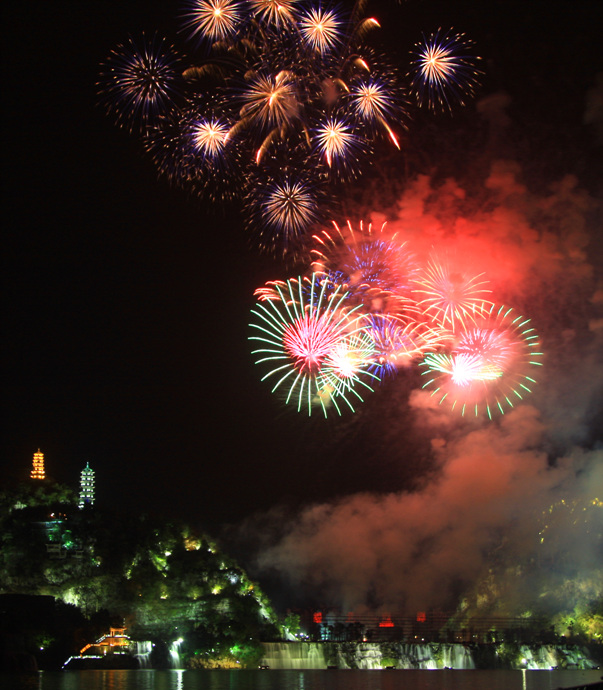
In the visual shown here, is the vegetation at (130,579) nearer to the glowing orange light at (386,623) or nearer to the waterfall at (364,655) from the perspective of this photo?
the waterfall at (364,655)

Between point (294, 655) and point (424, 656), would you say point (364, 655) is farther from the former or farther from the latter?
point (294, 655)

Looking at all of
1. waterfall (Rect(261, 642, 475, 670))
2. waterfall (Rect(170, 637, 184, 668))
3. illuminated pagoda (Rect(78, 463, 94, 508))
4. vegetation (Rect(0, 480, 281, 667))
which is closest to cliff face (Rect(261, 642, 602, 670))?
waterfall (Rect(261, 642, 475, 670))

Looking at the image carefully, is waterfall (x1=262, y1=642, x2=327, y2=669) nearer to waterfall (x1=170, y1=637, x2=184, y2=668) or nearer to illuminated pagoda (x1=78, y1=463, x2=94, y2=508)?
waterfall (x1=170, y1=637, x2=184, y2=668)

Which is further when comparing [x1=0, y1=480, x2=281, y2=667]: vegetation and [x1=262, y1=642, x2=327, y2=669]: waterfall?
[x1=262, y1=642, x2=327, y2=669]: waterfall

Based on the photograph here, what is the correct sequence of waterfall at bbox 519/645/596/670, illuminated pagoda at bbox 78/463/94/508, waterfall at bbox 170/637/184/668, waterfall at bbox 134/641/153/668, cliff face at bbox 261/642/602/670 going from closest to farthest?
1. waterfall at bbox 134/641/153/668
2. waterfall at bbox 170/637/184/668
3. cliff face at bbox 261/642/602/670
4. waterfall at bbox 519/645/596/670
5. illuminated pagoda at bbox 78/463/94/508

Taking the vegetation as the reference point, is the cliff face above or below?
below
